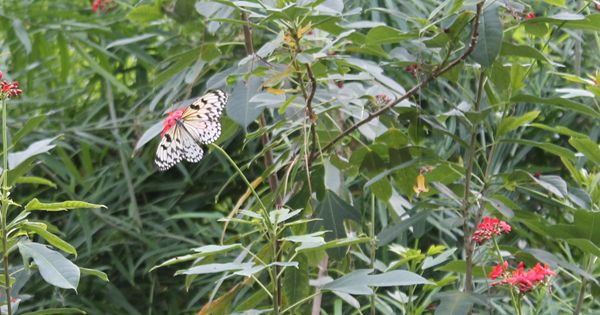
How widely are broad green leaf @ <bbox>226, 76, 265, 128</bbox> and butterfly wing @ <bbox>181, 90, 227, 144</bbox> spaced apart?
0.05 m

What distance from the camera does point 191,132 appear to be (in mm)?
845

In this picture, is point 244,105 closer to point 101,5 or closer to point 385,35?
point 385,35

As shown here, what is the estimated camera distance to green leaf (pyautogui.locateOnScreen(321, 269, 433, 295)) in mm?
543

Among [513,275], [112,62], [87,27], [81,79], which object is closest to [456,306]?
[513,275]

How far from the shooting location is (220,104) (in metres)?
0.87

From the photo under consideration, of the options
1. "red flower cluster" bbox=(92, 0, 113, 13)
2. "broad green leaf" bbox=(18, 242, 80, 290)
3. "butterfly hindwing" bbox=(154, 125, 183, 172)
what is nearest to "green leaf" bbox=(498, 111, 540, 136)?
"butterfly hindwing" bbox=(154, 125, 183, 172)

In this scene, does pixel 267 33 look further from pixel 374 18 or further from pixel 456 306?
pixel 456 306

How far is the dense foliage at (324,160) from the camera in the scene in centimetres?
69

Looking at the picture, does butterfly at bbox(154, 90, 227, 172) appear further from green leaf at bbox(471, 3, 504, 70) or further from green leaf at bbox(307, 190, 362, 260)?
green leaf at bbox(471, 3, 504, 70)

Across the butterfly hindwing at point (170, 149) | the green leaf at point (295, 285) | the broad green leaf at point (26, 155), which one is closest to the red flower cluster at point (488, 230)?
the green leaf at point (295, 285)

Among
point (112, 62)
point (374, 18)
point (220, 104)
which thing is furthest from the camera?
point (112, 62)

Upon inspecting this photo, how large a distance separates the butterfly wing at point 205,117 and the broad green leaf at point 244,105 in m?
0.05

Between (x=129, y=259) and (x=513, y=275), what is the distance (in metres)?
1.06

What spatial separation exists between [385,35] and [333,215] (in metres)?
0.30
